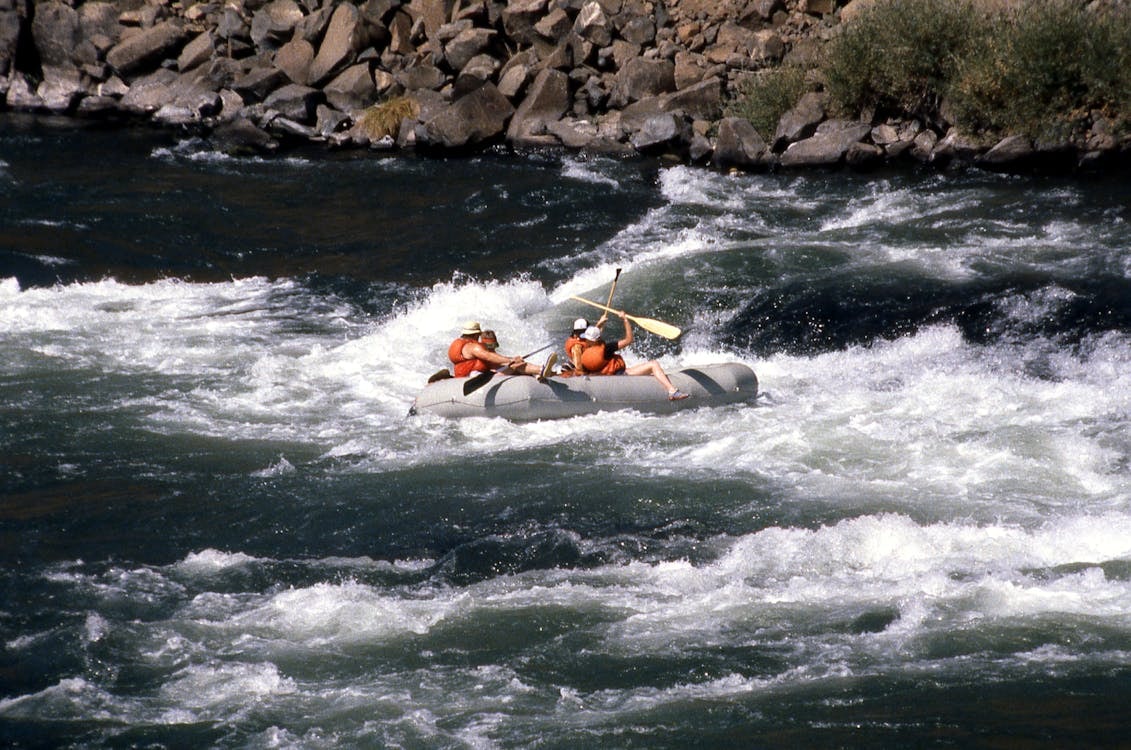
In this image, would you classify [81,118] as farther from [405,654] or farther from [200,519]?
[405,654]

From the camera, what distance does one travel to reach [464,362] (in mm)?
11008

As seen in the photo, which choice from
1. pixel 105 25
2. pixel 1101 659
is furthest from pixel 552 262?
pixel 105 25

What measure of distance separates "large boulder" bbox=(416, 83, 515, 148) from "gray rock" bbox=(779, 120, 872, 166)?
4.44 metres

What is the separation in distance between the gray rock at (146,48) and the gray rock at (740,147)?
1043cm

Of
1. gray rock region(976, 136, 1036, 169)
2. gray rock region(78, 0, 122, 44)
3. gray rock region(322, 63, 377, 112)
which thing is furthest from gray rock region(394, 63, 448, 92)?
gray rock region(976, 136, 1036, 169)

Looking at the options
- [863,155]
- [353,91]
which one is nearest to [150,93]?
[353,91]

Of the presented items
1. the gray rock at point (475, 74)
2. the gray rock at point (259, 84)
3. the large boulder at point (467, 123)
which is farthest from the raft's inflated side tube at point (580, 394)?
the gray rock at point (259, 84)

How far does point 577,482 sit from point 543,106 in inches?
455

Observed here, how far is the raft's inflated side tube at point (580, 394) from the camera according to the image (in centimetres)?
1058

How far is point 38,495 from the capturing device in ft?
30.0

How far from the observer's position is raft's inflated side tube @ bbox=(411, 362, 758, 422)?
10578 mm

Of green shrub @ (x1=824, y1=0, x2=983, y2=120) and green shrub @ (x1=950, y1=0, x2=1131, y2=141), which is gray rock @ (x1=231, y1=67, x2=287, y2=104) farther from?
green shrub @ (x1=950, y1=0, x2=1131, y2=141)

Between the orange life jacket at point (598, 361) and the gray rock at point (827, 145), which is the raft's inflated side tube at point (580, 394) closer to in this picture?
the orange life jacket at point (598, 361)

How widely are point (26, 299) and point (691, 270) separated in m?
6.76
